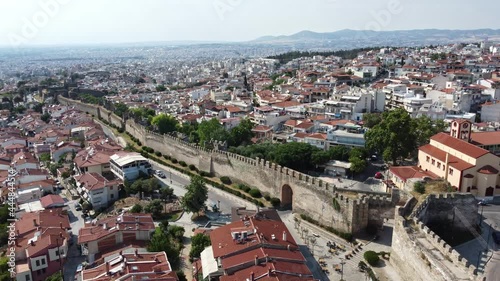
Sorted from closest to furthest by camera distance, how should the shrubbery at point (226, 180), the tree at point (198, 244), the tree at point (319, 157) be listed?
the tree at point (198, 244) → the tree at point (319, 157) → the shrubbery at point (226, 180)

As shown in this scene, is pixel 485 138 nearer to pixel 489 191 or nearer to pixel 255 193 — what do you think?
pixel 489 191

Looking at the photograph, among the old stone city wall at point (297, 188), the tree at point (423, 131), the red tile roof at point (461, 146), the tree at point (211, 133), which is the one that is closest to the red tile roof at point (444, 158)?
the red tile roof at point (461, 146)

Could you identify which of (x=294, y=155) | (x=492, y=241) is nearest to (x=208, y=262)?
(x=492, y=241)

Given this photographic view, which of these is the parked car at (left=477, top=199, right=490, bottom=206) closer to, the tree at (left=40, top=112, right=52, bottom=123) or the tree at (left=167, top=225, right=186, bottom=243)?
the tree at (left=167, top=225, right=186, bottom=243)

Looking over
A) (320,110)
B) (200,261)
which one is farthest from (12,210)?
(320,110)

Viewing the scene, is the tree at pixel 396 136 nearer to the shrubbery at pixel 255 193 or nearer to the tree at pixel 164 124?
the shrubbery at pixel 255 193


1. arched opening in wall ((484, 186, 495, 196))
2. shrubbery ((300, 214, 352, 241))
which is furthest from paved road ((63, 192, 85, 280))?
arched opening in wall ((484, 186, 495, 196))
